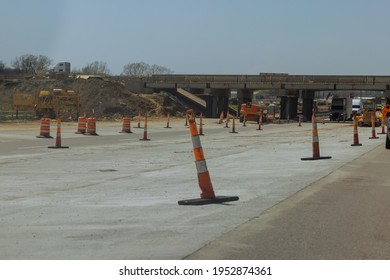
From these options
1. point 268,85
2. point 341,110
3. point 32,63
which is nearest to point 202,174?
point 268,85

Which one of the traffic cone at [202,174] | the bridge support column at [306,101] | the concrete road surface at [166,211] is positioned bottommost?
the concrete road surface at [166,211]

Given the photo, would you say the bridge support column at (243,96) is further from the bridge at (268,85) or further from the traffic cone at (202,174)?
the traffic cone at (202,174)

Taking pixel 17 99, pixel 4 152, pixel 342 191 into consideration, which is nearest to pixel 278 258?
pixel 342 191

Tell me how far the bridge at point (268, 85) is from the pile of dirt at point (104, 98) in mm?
3455

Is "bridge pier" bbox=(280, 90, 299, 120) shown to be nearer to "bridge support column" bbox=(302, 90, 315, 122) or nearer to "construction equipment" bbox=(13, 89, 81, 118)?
"bridge support column" bbox=(302, 90, 315, 122)

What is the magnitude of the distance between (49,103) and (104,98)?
51.5ft

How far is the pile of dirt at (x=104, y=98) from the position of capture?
74188 mm

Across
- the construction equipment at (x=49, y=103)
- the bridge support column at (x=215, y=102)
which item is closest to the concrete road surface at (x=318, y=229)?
the construction equipment at (x=49, y=103)

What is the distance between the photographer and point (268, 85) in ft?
277

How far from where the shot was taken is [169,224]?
832 centimetres

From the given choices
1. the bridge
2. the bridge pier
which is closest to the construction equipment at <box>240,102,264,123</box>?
the bridge

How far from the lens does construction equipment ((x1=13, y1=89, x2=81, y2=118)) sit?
199 ft

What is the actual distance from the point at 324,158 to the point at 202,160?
9.43 meters
